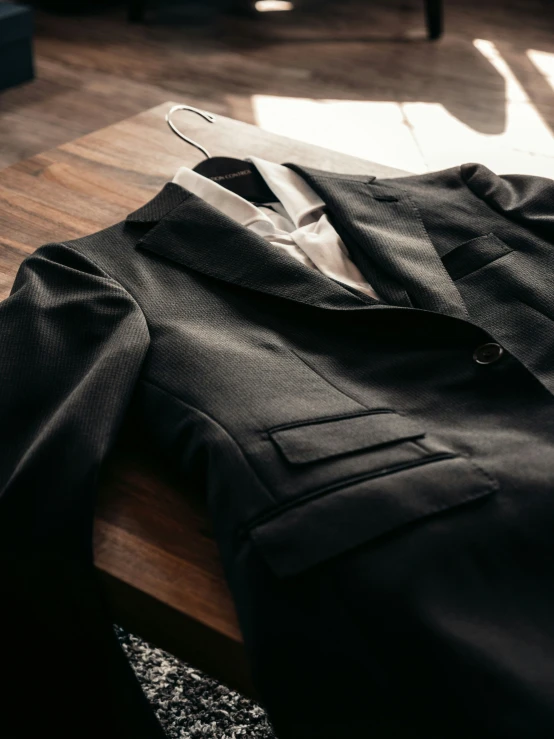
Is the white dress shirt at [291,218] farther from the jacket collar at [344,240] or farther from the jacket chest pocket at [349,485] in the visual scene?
the jacket chest pocket at [349,485]

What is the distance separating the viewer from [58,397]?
0.80 m

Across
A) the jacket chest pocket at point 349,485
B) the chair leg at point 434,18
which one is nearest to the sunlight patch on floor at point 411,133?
the chair leg at point 434,18

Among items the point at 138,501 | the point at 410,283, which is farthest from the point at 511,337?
the point at 138,501

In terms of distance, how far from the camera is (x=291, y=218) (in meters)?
1.08

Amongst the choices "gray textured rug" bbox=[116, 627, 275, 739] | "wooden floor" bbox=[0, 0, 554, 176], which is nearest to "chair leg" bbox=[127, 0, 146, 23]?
"wooden floor" bbox=[0, 0, 554, 176]

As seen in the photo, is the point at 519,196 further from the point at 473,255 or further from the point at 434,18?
the point at 434,18

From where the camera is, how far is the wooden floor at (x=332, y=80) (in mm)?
2531

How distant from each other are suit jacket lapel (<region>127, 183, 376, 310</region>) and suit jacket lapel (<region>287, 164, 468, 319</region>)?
59 mm

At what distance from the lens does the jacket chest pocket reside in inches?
24.9

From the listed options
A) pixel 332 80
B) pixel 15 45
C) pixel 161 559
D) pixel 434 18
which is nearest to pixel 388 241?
pixel 161 559

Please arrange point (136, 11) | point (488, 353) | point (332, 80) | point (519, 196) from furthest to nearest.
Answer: point (136, 11) → point (332, 80) → point (519, 196) → point (488, 353)

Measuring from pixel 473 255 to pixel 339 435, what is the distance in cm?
41

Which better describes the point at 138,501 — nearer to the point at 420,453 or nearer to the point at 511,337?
the point at 420,453

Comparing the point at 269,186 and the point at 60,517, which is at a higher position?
the point at 269,186
